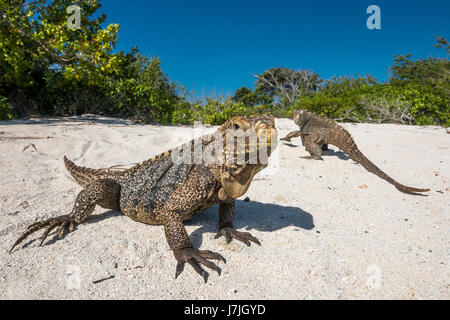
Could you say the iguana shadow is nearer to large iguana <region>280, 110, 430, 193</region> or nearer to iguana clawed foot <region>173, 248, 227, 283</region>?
iguana clawed foot <region>173, 248, 227, 283</region>

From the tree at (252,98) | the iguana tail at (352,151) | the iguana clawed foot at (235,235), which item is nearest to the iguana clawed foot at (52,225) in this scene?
the iguana clawed foot at (235,235)

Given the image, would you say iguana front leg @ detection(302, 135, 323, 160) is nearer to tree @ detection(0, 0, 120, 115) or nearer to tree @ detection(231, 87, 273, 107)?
tree @ detection(0, 0, 120, 115)

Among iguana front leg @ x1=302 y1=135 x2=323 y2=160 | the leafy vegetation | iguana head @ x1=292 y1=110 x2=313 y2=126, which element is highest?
the leafy vegetation

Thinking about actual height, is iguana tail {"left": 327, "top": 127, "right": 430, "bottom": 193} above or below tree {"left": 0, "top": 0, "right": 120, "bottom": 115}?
below

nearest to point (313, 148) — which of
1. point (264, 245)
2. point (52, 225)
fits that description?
point (264, 245)

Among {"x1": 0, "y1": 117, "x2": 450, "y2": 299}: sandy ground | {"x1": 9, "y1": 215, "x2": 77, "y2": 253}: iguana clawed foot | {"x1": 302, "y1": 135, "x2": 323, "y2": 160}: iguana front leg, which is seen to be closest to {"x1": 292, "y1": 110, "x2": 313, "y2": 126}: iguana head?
{"x1": 302, "y1": 135, "x2": 323, "y2": 160}: iguana front leg

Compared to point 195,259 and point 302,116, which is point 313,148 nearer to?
point 302,116

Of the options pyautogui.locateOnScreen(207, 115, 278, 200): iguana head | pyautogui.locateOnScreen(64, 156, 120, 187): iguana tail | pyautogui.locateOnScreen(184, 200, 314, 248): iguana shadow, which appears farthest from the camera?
pyautogui.locateOnScreen(64, 156, 120, 187): iguana tail

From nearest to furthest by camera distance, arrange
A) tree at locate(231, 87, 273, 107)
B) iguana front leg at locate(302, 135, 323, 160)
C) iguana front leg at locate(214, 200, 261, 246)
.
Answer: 1. iguana front leg at locate(214, 200, 261, 246)
2. iguana front leg at locate(302, 135, 323, 160)
3. tree at locate(231, 87, 273, 107)

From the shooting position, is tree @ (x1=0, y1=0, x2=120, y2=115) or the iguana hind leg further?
tree @ (x1=0, y1=0, x2=120, y2=115)

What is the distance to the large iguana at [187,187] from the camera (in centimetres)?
217

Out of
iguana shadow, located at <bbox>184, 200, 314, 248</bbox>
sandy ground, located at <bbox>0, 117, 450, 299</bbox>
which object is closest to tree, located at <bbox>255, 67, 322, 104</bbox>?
sandy ground, located at <bbox>0, 117, 450, 299</bbox>

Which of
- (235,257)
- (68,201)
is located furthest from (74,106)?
(235,257)

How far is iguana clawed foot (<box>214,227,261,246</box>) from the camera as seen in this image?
2.88 m
